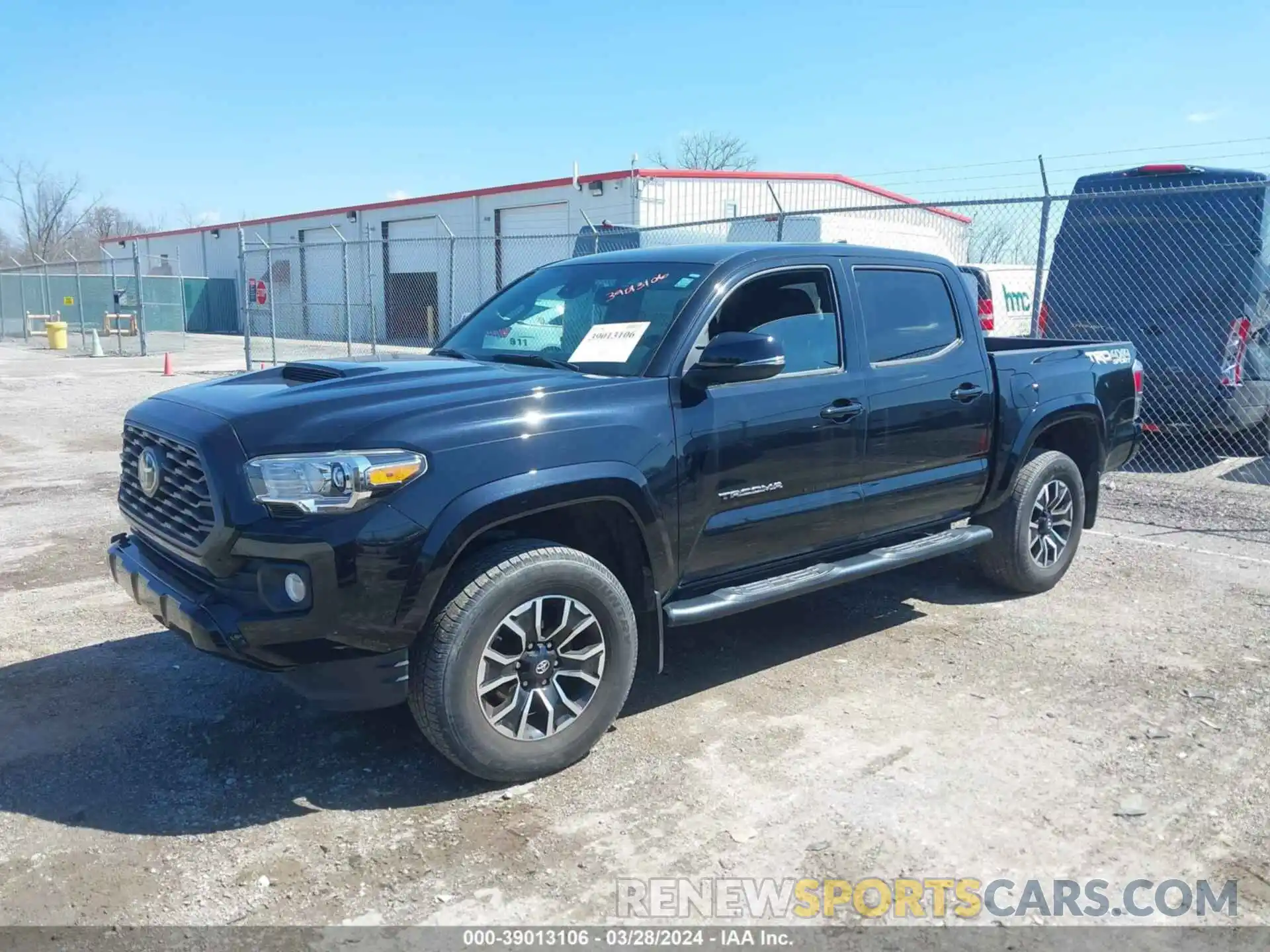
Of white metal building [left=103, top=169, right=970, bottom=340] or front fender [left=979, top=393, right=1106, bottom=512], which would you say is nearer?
front fender [left=979, top=393, right=1106, bottom=512]

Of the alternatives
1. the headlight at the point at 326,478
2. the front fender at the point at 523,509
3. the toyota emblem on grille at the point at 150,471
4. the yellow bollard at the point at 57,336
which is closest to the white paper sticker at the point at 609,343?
the front fender at the point at 523,509

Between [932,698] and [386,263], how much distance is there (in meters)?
31.5

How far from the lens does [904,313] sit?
510cm

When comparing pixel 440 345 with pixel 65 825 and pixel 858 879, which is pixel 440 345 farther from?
pixel 858 879

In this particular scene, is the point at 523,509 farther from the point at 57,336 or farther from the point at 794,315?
the point at 57,336

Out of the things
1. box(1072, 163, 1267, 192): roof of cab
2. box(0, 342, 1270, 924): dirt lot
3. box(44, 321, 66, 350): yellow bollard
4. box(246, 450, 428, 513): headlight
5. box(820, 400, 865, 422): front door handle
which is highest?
box(1072, 163, 1267, 192): roof of cab

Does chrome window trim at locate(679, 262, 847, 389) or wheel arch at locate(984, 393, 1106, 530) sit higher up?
chrome window trim at locate(679, 262, 847, 389)

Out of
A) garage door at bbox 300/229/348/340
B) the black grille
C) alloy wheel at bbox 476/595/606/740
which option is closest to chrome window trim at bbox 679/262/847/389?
alloy wheel at bbox 476/595/606/740

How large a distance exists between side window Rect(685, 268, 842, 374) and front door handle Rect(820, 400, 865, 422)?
0.18 meters

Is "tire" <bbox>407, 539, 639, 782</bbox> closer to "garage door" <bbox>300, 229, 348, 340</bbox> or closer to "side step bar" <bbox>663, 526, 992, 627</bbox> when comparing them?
"side step bar" <bbox>663, 526, 992, 627</bbox>

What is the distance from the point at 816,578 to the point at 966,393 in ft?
4.70

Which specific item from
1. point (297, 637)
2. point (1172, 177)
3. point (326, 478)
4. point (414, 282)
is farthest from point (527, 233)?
point (297, 637)

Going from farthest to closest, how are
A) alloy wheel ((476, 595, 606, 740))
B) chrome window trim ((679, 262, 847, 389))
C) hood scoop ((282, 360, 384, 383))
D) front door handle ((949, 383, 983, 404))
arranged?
front door handle ((949, 383, 983, 404))
chrome window trim ((679, 262, 847, 389))
hood scoop ((282, 360, 384, 383))
alloy wheel ((476, 595, 606, 740))

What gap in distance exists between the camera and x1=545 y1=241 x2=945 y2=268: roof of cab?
455 cm
